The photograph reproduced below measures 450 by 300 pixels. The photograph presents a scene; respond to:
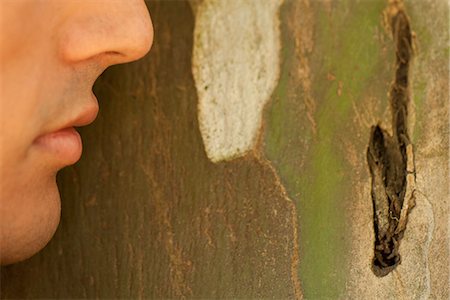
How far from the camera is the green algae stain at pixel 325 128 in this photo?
96cm

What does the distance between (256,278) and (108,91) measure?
27 cm

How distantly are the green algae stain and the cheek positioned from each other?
0.23 m

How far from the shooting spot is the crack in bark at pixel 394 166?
931 millimetres

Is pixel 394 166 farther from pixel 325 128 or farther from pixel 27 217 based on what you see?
pixel 27 217

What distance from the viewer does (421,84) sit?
0.94 meters

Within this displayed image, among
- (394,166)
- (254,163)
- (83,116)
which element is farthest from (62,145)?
(394,166)

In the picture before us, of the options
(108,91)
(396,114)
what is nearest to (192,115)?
(108,91)

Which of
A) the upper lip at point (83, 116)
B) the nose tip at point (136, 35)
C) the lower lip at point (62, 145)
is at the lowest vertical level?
the lower lip at point (62, 145)

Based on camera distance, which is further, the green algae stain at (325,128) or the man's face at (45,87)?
the green algae stain at (325,128)

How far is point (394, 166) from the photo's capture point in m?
0.94

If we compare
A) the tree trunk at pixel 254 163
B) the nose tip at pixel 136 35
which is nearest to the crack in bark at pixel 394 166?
the tree trunk at pixel 254 163

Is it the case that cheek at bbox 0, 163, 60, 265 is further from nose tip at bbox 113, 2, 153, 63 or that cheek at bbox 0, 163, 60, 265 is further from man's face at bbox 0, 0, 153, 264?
nose tip at bbox 113, 2, 153, 63

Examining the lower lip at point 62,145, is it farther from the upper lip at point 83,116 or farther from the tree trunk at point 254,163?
the tree trunk at point 254,163

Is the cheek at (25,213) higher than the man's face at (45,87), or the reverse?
the man's face at (45,87)
